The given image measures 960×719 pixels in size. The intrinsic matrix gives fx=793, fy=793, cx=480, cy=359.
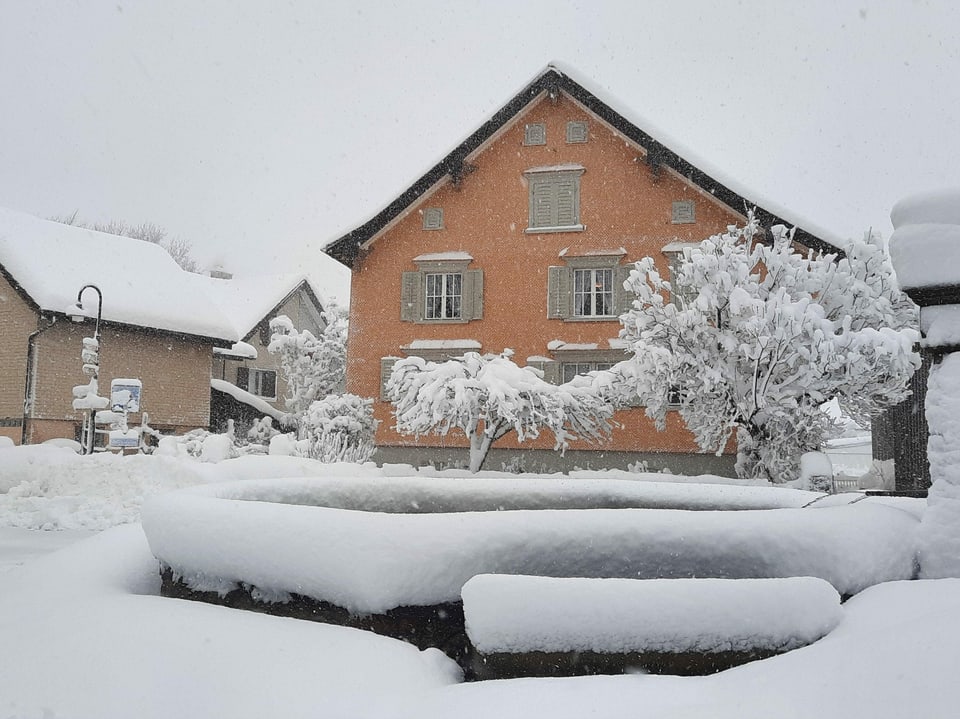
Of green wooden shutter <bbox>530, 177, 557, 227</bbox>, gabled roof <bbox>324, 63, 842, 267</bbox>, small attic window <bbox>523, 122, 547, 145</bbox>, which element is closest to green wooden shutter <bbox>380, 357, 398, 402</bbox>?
gabled roof <bbox>324, 63, 842, 267</bbox>

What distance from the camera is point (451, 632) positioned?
9.32 feet

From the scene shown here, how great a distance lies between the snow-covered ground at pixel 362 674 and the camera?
212cm

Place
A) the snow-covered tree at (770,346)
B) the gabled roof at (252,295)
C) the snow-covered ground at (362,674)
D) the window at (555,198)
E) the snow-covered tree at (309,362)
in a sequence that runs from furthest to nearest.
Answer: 1. the gabled roof at (252,295)
2. the snow-covered tree at (309,362)
3. the window at (555,198)
4. the snow-covered tree at (770,346)
5. the snow-covered ground at (362,674)

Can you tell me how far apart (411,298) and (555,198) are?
14.9 ft

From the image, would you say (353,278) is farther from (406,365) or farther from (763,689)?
(763,689)

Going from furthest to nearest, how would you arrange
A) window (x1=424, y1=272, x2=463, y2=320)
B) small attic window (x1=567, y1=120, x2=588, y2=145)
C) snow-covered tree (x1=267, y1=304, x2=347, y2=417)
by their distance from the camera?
1. snow-covered tree (x1=267, y1=304, x2=347, y2=417)
2. window (x1=424, y1=272, x2=463, y2=320)
3. small attic window (x1=567, y1=120, x2=588, y2=145)

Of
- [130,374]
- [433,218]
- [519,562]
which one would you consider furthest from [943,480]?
[130,374]

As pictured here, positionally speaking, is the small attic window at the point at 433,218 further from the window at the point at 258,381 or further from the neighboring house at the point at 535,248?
the window at the point at 258,381

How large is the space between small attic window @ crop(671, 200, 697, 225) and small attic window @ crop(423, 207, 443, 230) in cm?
598

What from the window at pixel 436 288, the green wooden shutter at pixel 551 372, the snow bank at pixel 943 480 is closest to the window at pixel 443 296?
the window at pixel 436 288

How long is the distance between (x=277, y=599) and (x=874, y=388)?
13534mm

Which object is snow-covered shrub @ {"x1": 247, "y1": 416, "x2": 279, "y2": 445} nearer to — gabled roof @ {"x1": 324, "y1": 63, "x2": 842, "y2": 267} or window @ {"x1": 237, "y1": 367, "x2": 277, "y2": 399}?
window @ {"x1": 237, "y1": 367, "x2": 277, "y2": 399}

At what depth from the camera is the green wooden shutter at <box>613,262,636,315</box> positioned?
19.3m

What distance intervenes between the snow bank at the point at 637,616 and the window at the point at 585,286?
17.2 meters
